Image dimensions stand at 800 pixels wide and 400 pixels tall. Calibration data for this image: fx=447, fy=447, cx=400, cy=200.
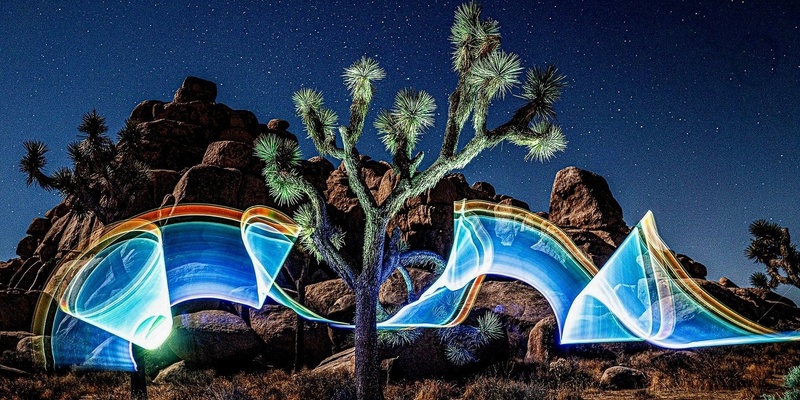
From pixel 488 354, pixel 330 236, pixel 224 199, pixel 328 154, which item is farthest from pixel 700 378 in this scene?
pixel 224 199

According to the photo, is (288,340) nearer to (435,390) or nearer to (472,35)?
(435,390)

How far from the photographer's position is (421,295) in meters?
14.7

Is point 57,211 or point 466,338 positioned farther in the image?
point 57,211

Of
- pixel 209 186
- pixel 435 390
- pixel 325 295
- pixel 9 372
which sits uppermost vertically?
pixel 209 186

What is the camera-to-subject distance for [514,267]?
23.9 m

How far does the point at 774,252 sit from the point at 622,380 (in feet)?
38.8

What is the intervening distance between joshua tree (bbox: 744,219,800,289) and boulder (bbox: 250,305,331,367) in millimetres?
18204

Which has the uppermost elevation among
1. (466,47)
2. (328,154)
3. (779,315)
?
(466,47)

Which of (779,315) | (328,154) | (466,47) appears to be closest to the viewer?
(466,47)

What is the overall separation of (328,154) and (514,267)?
51.2 ft

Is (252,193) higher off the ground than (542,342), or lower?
higher

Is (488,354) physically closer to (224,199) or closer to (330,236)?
(330,236)

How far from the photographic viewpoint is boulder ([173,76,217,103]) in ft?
152

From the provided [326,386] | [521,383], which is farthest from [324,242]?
[521,383]
